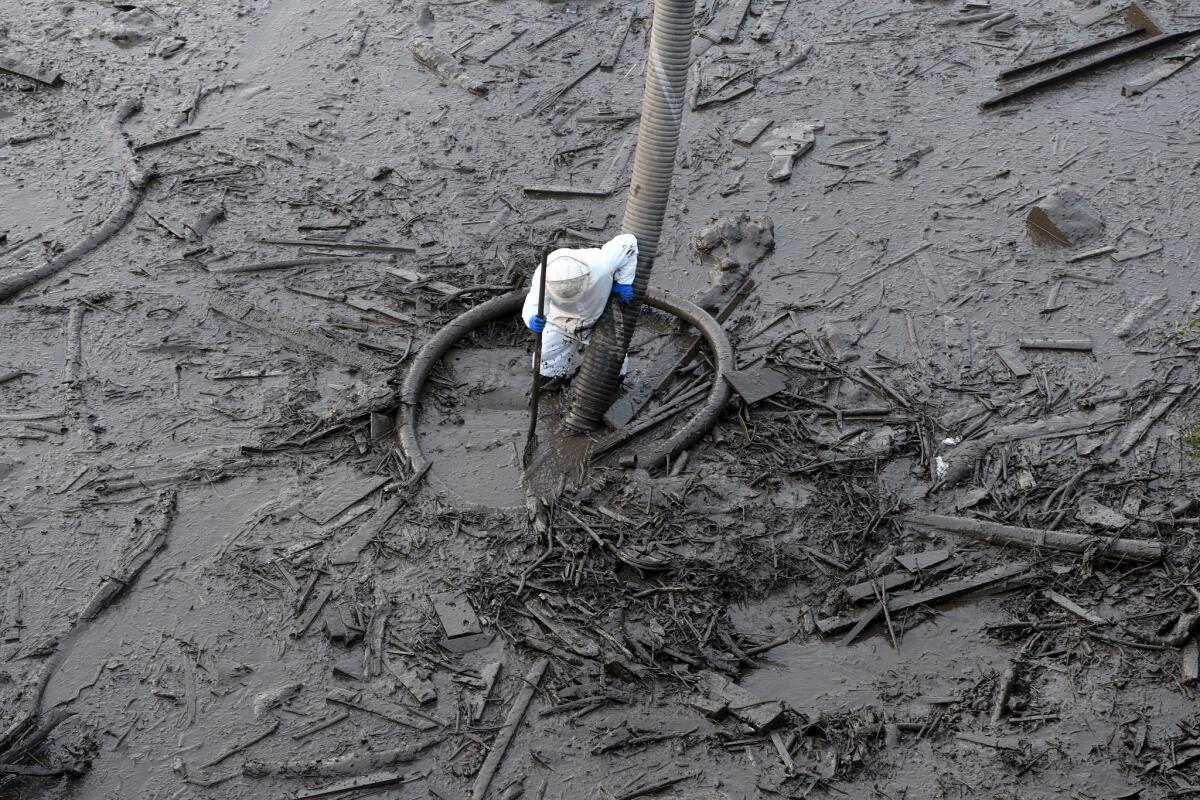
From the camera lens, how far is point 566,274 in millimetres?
7555

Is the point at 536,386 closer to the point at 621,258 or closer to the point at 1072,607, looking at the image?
the point at 621,258

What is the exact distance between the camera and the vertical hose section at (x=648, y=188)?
7164 mm

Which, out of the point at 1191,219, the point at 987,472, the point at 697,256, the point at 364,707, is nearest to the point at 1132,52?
the point at 1191,219

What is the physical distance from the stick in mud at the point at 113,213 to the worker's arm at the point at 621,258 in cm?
564

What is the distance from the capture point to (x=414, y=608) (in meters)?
7.20

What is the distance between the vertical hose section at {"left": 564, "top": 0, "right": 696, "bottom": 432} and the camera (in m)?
7.16

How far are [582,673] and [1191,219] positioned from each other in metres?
7.47

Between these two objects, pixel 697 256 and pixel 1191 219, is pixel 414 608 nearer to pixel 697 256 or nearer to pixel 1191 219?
pixel 697 256

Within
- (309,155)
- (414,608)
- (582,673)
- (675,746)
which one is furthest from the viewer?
(309,155)

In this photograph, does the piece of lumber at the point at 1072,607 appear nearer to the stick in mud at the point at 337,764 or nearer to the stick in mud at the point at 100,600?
the stick in mud at the point at 337,764

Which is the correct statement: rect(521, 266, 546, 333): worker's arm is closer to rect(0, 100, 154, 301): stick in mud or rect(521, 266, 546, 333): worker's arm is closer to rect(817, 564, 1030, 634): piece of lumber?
rect(817, 564, 1030, 634): piece of lumber

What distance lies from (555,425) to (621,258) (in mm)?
1631

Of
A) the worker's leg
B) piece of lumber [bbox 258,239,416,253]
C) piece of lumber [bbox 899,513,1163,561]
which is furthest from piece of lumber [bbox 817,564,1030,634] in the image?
piece of lumber [bbox 258,239,416,253]

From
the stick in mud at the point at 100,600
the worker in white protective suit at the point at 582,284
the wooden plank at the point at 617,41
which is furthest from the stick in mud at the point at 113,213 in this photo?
the wooden plank at the point at 617,41
